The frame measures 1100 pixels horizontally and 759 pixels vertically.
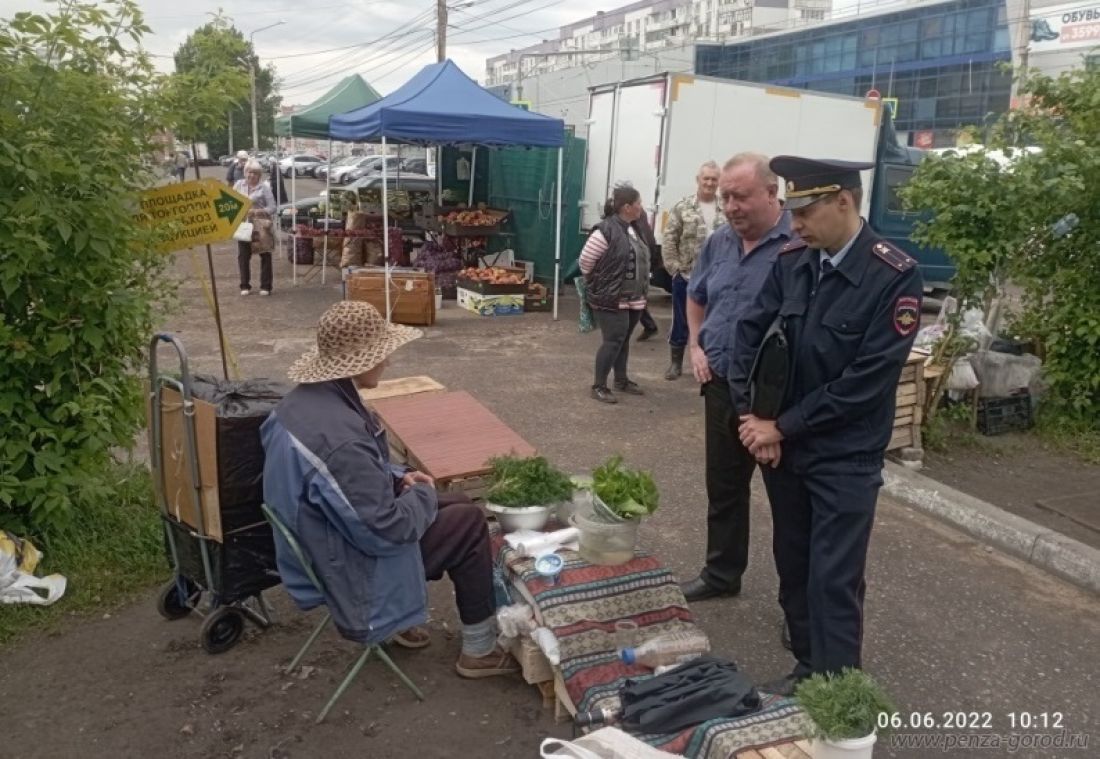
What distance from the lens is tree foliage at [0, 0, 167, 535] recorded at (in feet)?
12.2

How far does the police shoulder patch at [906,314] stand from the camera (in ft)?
9.29

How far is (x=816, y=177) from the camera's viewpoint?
2879 millimetres

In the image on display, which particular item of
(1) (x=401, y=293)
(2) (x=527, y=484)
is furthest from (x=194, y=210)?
(1) (x=401, y=293)

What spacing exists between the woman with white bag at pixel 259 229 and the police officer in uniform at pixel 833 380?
10.0m

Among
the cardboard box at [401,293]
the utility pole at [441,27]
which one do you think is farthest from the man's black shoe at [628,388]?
the utility pole at [441,27]

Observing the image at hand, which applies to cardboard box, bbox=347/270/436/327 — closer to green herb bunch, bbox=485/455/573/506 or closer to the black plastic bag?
green herb bunch, bbox=485/455/573/506

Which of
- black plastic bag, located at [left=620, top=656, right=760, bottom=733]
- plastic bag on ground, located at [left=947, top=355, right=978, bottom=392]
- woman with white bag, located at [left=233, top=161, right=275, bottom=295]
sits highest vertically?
woman with white bag, located at [left=233, top=161, right=275, bottom=295]

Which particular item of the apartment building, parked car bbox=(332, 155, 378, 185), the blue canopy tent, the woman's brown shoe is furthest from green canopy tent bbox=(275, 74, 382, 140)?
the apartment building

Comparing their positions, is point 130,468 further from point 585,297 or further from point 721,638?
point 585,297

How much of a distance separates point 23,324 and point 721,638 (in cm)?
346

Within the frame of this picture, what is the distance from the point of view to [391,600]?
10.1ft

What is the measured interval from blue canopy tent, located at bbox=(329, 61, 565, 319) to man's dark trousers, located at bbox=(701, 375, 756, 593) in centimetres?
636

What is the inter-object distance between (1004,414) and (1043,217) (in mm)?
1459
